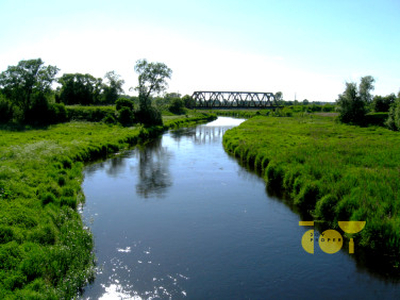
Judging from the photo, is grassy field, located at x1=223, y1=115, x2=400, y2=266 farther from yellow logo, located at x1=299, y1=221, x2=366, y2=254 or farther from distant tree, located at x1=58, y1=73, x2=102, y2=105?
distant tree, located at x1=58, y1=73, x2=102, y2=105

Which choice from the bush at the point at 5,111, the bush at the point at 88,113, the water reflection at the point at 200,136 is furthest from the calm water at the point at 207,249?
the bush at the point at 88,113

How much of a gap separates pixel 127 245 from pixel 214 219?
3842 mm

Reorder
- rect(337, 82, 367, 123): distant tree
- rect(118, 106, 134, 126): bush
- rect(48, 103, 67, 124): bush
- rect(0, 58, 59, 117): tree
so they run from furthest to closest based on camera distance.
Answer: rect(118, 106, 134, 126): bush
rect(337, 82, 367, 123): distant tree
rect(48, 103, 67, 124): bush
rect(0, 58, 59, 117): tree

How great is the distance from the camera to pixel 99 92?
284 ft

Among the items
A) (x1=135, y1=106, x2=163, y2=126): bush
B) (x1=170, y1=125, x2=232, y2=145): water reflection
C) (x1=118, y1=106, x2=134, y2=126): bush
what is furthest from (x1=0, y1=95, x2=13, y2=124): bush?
(x1=170, y1=125, x2=232, y2=145): water reflection

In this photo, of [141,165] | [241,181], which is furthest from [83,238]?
[141,165]

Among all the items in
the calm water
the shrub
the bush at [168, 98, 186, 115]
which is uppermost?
the bush at [168, 98, 186, 115]

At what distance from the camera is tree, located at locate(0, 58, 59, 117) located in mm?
43438

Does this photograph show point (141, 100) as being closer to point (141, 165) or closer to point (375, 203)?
point (141, 165)

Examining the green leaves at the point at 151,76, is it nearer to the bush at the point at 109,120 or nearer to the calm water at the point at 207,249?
the bush at the point at 109,120

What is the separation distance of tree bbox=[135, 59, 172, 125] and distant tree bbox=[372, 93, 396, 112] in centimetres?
4260

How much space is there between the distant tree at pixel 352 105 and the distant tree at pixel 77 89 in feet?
185

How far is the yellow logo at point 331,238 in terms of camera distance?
9984 mm

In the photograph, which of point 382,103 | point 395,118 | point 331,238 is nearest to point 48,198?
point 331,238
